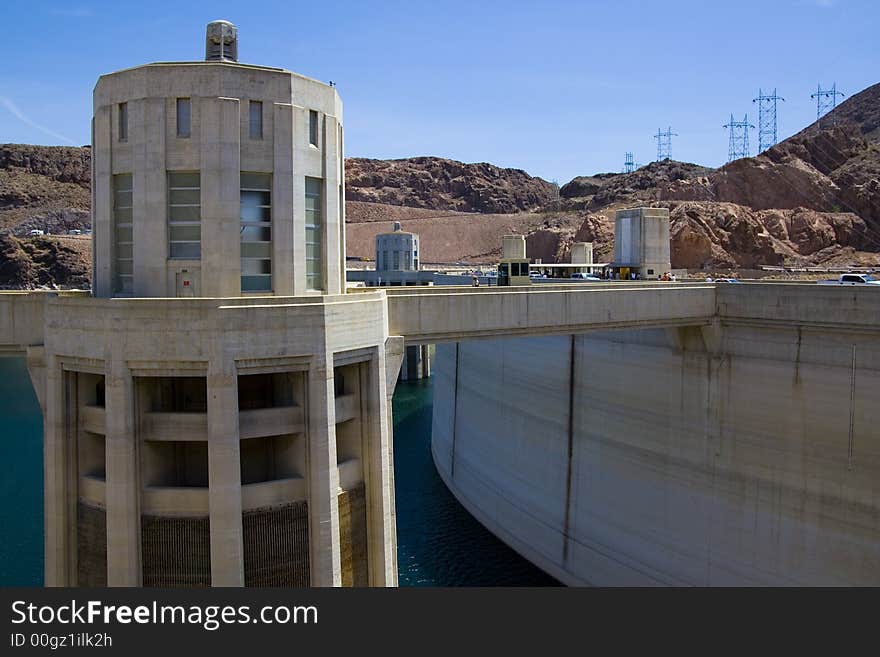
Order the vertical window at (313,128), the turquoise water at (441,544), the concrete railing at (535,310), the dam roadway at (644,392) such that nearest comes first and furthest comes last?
1. the dam roadway at (644,392)
2. the vertical window at (313,128)
3. the concrete railing at (535,310)
4. the turquoise water at (441,544)

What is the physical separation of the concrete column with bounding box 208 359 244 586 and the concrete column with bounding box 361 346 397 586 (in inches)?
116

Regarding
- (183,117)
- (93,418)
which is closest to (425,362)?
(93,418)

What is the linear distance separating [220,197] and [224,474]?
499 centimetres

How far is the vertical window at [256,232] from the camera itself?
15375 mm

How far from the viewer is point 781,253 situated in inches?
3127

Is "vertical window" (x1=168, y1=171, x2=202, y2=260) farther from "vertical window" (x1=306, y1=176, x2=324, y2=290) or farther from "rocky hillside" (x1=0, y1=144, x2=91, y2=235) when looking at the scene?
"rocky hillside" (x1=0, y1=144, x2=91, y2=235)

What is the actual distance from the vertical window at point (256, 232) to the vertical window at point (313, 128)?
123 cm

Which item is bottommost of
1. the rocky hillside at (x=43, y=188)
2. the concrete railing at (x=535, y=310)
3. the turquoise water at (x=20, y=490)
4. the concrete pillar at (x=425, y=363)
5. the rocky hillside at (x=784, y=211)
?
the turquoise water at (x=20, y=490)

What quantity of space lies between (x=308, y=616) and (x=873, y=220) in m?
83.2

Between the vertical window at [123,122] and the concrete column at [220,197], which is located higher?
the vertical window at [123,122]

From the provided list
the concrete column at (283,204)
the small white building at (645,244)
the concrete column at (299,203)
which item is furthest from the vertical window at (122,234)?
the small white building at (645,244)

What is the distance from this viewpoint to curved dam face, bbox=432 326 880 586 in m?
22.2

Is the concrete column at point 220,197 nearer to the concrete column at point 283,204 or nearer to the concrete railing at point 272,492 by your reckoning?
the concrete column at point 283,204

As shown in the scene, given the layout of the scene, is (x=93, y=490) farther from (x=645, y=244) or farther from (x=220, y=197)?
(x=645, y=244)
